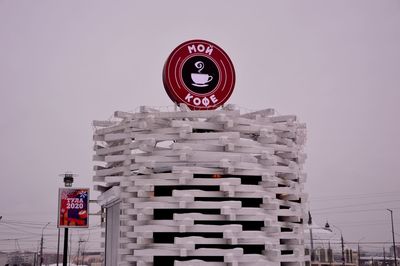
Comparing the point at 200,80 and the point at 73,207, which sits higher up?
the point at 200,80

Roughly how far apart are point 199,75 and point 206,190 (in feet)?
14.7

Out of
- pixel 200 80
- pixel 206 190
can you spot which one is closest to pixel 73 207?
pixel 200 80

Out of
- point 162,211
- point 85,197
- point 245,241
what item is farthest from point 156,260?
point 85,197

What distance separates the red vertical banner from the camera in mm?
28188

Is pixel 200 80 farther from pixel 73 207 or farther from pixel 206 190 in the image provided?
pixel 73 207

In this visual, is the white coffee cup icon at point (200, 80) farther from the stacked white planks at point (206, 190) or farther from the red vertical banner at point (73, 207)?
the red vertical banner at point (73, 207)

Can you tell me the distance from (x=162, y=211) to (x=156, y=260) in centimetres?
147

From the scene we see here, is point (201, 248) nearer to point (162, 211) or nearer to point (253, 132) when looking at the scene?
point (162, 211)

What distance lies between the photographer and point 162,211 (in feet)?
55.2

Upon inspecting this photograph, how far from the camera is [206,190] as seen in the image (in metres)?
16.8

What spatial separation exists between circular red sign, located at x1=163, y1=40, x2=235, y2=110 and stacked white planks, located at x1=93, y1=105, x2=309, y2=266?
1.44 metres

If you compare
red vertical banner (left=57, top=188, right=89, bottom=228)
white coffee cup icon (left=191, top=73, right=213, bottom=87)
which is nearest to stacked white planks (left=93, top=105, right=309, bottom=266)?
white coffee cup icon (left=191, top=73, right=213, bottom=87)

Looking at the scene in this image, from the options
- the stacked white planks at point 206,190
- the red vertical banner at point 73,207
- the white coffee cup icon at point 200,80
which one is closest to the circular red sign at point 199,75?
the white coffee cup icon at point 200,80

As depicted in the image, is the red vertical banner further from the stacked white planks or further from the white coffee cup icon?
the white coffee cup icon
